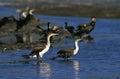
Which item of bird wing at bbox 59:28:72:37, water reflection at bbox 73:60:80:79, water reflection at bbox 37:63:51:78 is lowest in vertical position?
water reflection at bbox 73:60:80:79

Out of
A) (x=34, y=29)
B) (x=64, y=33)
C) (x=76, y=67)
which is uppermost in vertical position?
(x=34, y=29)

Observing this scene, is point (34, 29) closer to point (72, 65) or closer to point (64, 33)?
point (64, 33)

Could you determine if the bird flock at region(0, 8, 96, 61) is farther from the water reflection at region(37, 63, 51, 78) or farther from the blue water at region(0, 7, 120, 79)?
the water reflection at region(37, 63, 51, 78)

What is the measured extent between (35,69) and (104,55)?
4.18 meters

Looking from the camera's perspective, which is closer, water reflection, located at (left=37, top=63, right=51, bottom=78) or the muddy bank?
water reflection, located at (left=37, top=63, right=51, bottom=78)

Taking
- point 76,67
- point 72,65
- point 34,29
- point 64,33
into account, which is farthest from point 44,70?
point 34,29

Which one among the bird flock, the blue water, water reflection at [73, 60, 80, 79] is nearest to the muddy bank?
the bird flock

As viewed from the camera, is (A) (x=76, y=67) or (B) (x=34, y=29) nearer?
(A) (x=76, y=67)

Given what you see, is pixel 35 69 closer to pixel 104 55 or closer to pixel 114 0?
pixel 104 55

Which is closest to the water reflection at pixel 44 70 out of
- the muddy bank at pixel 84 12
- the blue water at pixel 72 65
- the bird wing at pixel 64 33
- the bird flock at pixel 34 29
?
the blue water at pixel 72 65

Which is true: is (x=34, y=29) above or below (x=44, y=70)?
above

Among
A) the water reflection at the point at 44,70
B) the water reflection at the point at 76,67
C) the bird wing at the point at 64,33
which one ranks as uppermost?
the bird wing at the point at 64,33

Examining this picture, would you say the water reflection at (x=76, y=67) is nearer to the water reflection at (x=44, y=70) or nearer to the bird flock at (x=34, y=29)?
the water reflection at (x=44, y=70)

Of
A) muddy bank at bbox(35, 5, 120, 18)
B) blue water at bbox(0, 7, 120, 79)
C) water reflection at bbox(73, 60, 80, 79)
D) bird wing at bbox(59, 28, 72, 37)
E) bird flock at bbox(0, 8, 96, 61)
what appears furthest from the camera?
muddy bank at bbox(35, 5, 120, 18)
